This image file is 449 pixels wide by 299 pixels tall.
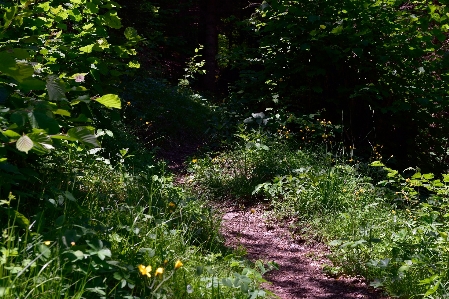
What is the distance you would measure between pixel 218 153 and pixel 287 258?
3874 mm

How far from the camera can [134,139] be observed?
347 inches

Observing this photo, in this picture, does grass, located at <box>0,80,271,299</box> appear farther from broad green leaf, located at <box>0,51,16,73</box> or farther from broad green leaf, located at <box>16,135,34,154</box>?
broad green leaf, located at <box>0,51,16,73</box>

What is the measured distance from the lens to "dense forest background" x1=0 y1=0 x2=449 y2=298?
275cm

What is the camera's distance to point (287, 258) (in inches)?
201

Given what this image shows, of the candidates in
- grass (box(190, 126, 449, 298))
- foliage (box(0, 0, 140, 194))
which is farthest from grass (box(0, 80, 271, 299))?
grass (box(190, 126, 449, 298))

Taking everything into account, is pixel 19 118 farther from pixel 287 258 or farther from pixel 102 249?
pixel 287 258

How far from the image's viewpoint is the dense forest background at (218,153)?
2750mm

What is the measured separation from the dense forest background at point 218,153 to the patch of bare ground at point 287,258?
0.58ft

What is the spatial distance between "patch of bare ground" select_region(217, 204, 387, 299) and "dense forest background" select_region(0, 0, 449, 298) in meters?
0.18

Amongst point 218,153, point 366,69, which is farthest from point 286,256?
point 366,69

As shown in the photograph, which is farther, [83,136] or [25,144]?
[83,136]

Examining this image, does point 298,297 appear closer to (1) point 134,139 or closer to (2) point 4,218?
(2) point 4,218

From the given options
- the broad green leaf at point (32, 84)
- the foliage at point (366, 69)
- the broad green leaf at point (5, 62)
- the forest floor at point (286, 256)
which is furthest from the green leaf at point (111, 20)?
the foliage at point (366, 69)

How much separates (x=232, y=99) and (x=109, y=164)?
4894mm
